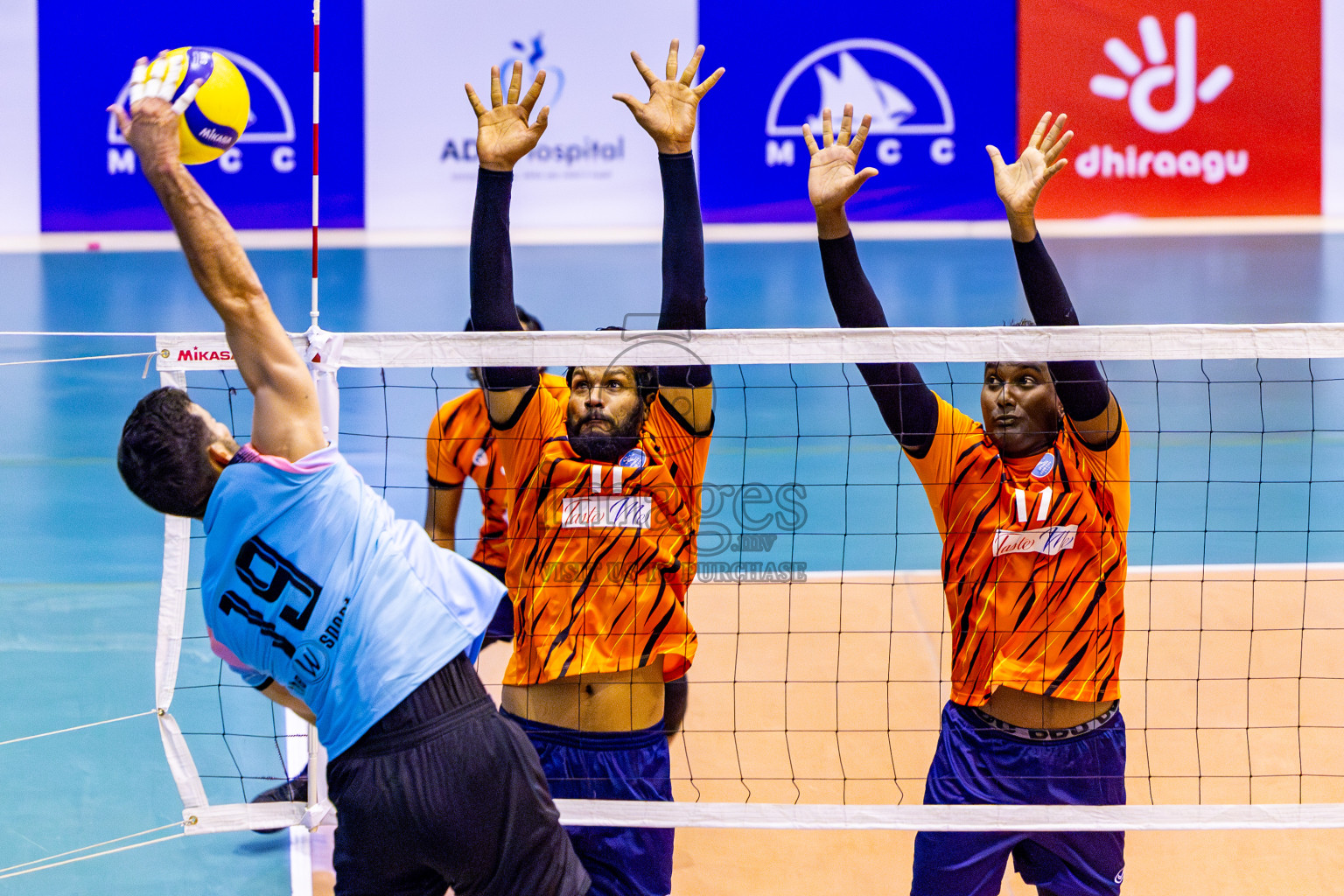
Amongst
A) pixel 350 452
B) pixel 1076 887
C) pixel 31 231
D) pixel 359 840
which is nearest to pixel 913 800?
pixel 1076 887

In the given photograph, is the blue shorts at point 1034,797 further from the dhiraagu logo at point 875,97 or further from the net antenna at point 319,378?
the dhiraagu logo at point 875,97

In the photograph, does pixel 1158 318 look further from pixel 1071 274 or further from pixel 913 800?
pixel 913 800

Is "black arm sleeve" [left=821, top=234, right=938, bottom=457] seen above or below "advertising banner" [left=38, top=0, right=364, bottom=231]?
below

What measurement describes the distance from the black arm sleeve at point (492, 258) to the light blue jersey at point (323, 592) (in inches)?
36.0

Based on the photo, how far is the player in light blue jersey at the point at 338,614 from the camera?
256 centimetres

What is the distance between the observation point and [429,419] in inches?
348

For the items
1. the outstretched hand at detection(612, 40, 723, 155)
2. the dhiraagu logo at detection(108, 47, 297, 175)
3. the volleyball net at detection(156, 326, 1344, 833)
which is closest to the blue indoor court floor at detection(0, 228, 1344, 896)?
the volleyball net at detection(156, 326, 1344, 833)

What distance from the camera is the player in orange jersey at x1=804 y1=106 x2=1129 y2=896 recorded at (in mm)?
3428

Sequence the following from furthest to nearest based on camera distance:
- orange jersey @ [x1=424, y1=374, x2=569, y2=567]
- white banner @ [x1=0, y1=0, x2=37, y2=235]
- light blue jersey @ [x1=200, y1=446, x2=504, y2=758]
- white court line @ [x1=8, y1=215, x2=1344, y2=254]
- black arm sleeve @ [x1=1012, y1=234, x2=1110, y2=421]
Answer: white court line @ [x1=8, y1=215, x2=1344, y2=254] → white banner @ [x1=0, y1=0, x2=37, y2=235] → orange jersey @ [x1=424, y1=374, x2=569, y2=567] → black arm sleeve @ [x1=1012, y1=234, x2=1110, y2=421] → light blue jersey @ [x1=200, y1=446, x2=504, y2=758]

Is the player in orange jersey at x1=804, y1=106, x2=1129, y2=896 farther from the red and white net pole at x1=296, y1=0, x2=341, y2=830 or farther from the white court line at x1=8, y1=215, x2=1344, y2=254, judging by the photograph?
the white court line at x1=8, y1=215, x2=1344, y2=254

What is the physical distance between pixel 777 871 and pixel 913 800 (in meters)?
0.60

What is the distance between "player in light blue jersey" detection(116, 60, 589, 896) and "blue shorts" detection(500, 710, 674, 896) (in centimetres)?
86

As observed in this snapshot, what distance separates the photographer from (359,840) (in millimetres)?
2584

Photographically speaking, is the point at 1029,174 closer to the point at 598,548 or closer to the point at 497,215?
the point at 497,215
